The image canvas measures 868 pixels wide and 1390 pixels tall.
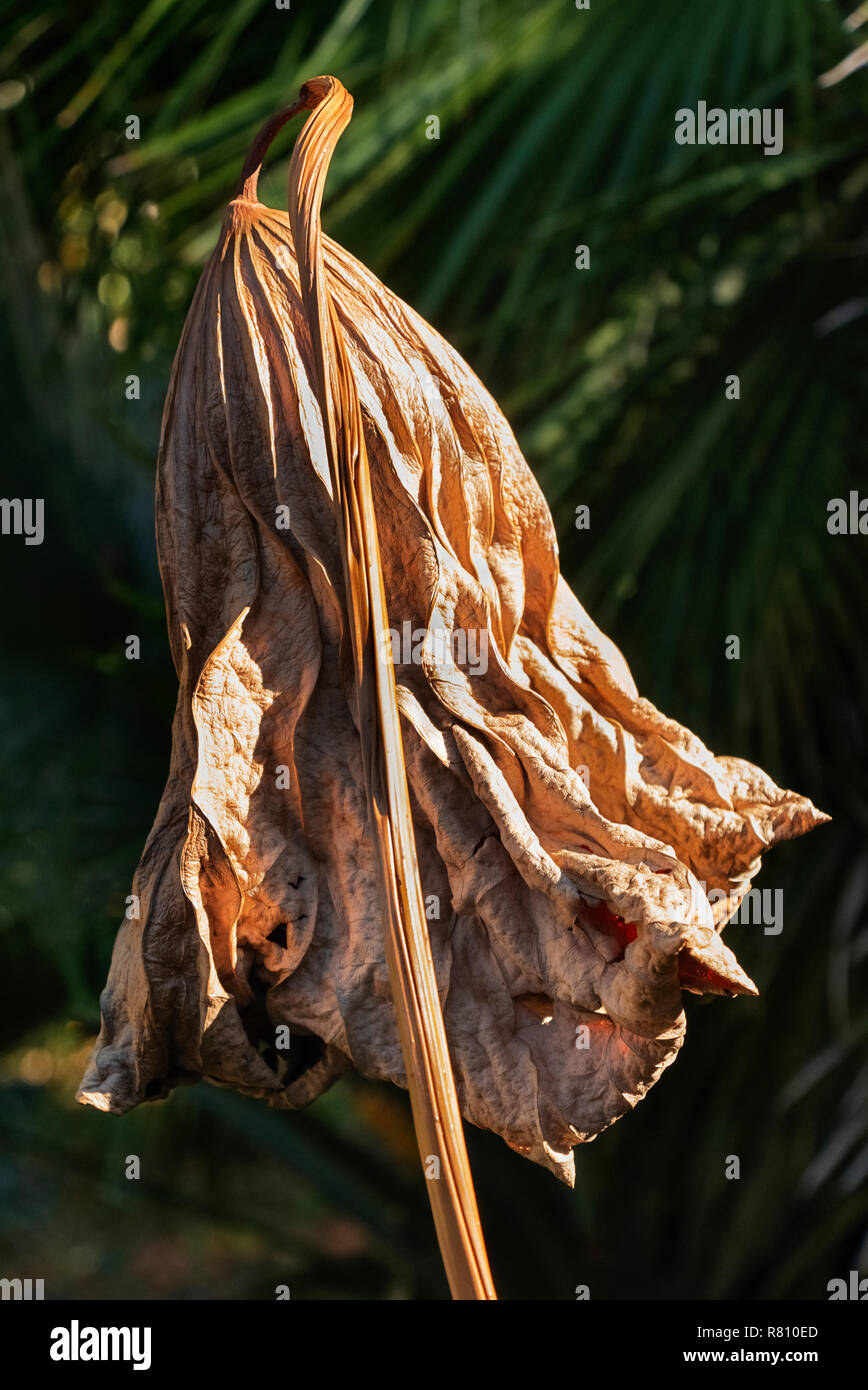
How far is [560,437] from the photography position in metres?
1.56

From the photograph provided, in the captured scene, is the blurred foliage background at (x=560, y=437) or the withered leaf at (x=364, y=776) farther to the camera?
the blurred foliage background at (x=560, y=437)

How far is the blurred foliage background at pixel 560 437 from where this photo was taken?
→ 4.94 ft

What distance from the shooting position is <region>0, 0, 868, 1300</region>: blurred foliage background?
1.51m

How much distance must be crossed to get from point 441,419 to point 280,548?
117 millimetres

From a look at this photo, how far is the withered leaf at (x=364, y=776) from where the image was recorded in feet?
2.02

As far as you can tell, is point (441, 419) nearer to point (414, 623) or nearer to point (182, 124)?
point (414, 623)

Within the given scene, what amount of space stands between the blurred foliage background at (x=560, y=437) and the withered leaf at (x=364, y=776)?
86 cm

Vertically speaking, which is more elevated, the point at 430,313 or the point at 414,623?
the point at 430,313

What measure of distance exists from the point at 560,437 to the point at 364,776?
1.03m

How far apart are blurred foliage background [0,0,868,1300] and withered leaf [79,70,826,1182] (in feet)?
2.83

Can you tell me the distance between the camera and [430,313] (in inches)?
60.7
